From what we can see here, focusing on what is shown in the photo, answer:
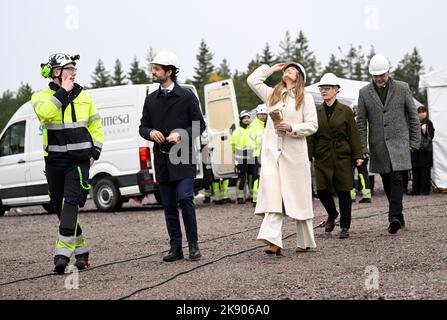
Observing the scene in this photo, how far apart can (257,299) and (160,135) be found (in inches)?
104

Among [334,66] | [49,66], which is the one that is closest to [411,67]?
[334,66]

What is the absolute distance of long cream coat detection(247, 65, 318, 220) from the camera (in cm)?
804

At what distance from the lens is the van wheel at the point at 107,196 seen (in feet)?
55.8

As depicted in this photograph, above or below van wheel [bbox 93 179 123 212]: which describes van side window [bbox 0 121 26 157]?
above

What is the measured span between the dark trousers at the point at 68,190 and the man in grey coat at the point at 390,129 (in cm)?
377

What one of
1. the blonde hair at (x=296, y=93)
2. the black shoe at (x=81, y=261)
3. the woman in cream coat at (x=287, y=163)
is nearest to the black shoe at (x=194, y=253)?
the woman in cream coat at (x=287, y=163)

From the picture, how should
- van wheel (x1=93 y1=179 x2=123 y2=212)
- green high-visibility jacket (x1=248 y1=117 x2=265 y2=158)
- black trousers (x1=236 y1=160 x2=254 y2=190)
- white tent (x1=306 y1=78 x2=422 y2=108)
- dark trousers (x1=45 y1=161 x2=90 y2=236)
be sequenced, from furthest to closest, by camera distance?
white tent (x1=306 y1=78 x2=422 y2=108)
black trousers (x1=236 y1=160 x2=254 y2=190)
green high-visibility jacket (x1=248 y1=117 x2=265 y2=158)
van wheel (x1=93 y1=179 x2=123 y2=212)
dark trousers (x1=45 y1=161 x2=90 y2=236)

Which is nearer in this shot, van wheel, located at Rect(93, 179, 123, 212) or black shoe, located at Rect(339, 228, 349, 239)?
black shoe, located at Rect(339, 228, 349, 239)

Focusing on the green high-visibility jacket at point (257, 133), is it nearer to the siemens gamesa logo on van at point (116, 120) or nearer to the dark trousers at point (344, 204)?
the siemens gamesa logo on van at point (116, 120)

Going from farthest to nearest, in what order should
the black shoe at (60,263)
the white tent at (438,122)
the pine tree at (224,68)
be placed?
the pine tree at (224,68) < the white tent at (438,122) < the black shoe at (60,263)

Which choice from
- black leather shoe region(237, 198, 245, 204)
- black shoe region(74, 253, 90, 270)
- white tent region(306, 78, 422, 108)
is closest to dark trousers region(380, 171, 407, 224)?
black shoe region(74, 253, 90, 270)

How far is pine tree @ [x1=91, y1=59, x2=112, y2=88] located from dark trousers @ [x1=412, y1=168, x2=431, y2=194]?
Answer: 86.6 metres

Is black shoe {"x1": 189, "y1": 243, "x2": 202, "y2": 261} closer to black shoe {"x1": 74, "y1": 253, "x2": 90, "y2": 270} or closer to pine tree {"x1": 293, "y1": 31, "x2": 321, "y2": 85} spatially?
black shoe {"x1": 74, "y1": 253, "x2": 90, "y2": 270}

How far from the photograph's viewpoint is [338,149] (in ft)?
31.5
